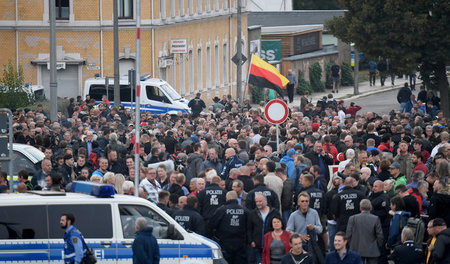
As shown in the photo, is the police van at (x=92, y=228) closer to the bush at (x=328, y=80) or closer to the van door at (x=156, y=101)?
the van door at (x=156, y=101)

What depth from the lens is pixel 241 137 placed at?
2495 cm

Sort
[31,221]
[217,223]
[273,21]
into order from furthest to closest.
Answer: [273,21] → [217,223] → [31,221]

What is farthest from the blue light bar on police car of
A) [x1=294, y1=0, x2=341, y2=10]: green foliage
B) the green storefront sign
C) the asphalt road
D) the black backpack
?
[x1=294, y1=0, x2=341, y2=10]: green foliage

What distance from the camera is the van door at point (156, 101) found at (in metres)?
42.9

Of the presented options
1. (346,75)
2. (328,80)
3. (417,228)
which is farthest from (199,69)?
(417,228)

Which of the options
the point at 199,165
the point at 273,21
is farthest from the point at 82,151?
the point at 273,21

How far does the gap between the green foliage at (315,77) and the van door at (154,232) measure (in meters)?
50.0

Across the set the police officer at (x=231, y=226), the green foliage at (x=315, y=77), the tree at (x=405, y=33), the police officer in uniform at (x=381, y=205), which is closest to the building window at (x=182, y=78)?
the tree at (x=405, y=33)

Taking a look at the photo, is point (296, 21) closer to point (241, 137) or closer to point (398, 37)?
point (398, 37)

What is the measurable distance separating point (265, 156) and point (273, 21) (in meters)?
60.1

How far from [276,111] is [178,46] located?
82.3ft

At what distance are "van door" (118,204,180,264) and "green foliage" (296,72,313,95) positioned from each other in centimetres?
4816

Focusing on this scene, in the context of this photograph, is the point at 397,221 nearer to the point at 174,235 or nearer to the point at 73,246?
the point at 174,235

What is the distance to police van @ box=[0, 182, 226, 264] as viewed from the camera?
49.4 ft
